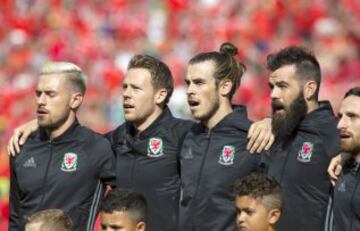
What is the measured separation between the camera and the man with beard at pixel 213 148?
26.7ft

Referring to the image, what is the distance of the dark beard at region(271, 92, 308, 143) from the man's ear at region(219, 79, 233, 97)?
1.11 ft

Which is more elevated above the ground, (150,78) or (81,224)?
(150,78)

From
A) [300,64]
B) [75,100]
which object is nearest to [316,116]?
[300,64]

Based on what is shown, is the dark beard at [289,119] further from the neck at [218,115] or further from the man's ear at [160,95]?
the man's ear at [160,95]

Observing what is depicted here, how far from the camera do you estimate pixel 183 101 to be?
1416 cm

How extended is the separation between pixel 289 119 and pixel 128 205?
129 centimetres

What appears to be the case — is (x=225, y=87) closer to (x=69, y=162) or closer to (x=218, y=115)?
(x=218, y=115)

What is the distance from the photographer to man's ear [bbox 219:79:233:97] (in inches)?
331

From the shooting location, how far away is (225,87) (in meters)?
8.42

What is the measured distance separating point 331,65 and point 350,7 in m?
0.74

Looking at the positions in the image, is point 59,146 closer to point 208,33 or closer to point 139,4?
point 208,33

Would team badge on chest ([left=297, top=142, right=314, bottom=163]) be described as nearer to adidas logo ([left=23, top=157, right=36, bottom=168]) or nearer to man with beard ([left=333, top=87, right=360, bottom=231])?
man with beard ([left=333, top=87, right=360, bottom=231])

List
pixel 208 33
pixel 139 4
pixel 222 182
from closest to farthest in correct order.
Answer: pixel 222 182, pixel 208 33, pixel 139 4

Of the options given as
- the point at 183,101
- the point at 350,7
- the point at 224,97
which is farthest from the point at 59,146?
the point at 350,7
